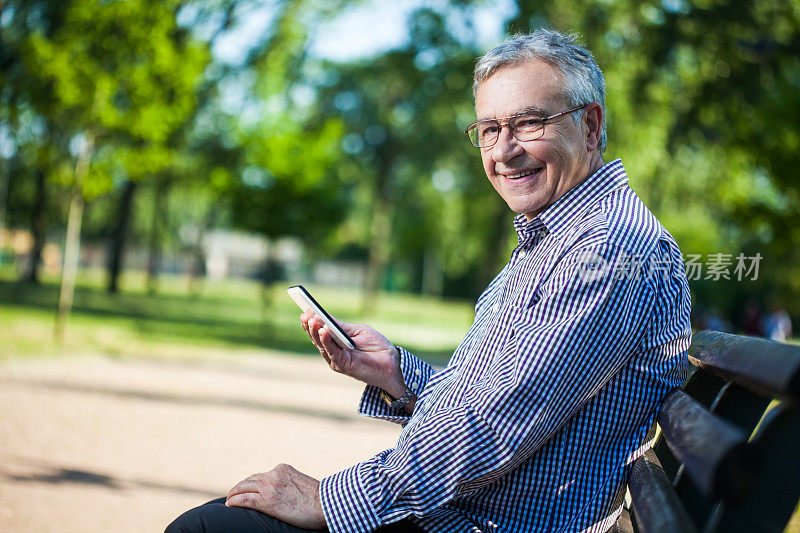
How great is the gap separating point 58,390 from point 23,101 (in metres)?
7.68

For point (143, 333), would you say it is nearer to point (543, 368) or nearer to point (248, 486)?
point (248, 486)

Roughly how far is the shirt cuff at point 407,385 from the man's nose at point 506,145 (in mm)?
732

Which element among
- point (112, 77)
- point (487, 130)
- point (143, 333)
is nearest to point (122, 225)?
point (143, 333)

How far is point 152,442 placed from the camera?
646cm

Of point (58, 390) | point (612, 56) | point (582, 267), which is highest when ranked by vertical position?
point (612, 56)

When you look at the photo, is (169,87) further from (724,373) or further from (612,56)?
(724,373)

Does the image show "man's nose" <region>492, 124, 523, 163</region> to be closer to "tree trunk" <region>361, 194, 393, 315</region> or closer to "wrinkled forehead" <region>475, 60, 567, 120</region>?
"wrinkled forehead" <region>475, 60, 567, 120</region>

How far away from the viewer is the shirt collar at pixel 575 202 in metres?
2.03

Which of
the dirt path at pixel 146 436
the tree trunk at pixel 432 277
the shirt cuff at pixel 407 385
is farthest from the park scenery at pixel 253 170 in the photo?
the tree trunk at pixel 432 277

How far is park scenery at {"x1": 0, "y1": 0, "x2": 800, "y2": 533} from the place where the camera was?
6109mm

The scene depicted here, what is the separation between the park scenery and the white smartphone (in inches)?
42.5

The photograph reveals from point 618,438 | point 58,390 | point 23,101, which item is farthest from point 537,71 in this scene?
point 23,101

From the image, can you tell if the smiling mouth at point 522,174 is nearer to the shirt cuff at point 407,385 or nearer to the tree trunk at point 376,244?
the shirt cuff at point 407,385

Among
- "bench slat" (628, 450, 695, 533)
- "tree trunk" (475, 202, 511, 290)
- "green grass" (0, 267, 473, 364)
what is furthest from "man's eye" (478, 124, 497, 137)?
"tree trunk" (475, 202, 511, 290)
